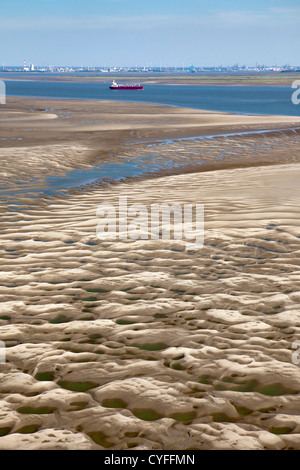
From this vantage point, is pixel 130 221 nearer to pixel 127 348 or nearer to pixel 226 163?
pixel 127 348

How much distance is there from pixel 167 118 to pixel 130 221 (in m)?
22.9

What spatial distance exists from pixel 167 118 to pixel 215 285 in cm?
2582

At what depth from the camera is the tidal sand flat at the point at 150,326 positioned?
3.55 meters

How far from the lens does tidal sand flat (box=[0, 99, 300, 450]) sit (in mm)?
3551

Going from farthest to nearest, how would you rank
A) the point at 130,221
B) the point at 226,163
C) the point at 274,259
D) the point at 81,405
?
the point at 226,163
the point at 130,221
the point at 274,259
the point at 81,405

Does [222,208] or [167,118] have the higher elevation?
[167,118]

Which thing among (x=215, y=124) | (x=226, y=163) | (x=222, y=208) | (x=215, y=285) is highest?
(x=215, y=124)

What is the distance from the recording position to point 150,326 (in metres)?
5.04

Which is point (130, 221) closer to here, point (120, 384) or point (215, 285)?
point (215, 285)

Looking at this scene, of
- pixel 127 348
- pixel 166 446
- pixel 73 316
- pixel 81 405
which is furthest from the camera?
pixel 73 316

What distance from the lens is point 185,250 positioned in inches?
291

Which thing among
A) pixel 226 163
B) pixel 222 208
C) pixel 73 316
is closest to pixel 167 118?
pixel 226 163

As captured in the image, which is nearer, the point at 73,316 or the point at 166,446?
the point at 166,446

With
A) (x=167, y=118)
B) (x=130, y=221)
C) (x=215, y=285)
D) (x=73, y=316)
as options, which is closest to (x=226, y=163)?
(x=130, y=221)
